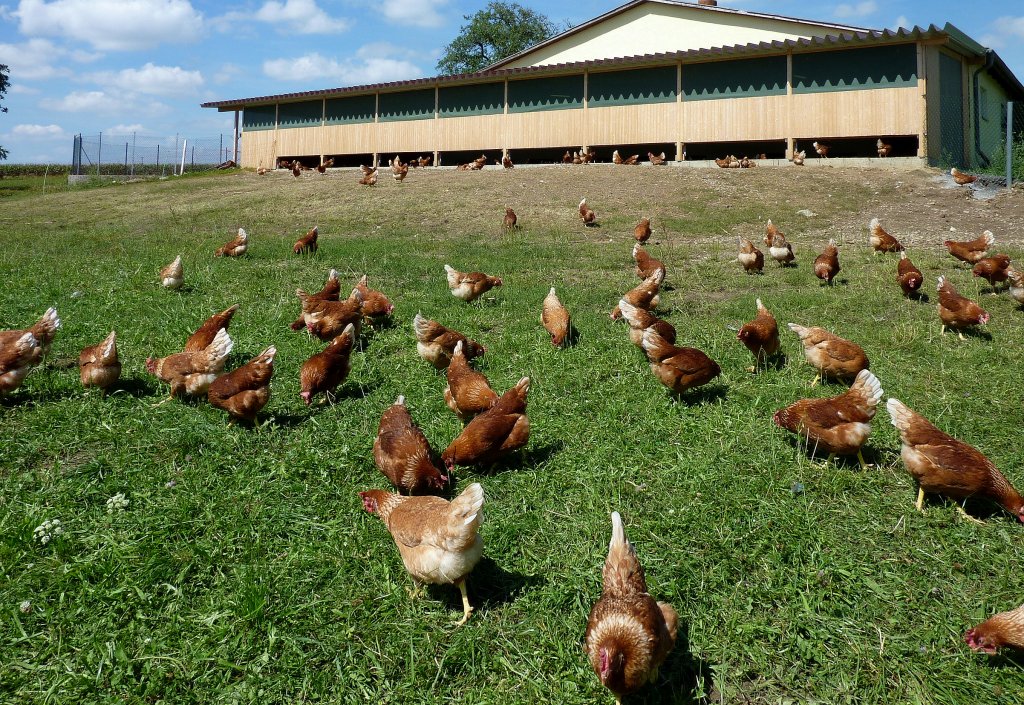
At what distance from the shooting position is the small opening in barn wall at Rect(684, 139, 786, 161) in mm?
24609

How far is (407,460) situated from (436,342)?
2462 millimetres

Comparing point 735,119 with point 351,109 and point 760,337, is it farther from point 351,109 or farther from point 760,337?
point 760,337

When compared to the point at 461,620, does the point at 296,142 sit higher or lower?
higher

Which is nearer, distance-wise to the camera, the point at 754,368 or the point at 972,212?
the point at 754,368

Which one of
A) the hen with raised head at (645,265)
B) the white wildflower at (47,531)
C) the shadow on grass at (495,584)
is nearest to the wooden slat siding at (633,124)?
the hen with raised head at (645,265)

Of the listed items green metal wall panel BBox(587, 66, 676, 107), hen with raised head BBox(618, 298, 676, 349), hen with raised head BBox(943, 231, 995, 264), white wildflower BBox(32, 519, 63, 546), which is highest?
green metal wall panel BBox(587, 66, 676, 107)

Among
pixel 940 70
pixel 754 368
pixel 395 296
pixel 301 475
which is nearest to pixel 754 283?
pixel 754 368

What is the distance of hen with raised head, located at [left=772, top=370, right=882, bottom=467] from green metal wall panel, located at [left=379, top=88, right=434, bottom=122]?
92.2 ft

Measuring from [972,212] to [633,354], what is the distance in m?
11.9

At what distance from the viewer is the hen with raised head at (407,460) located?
4477 millimetres

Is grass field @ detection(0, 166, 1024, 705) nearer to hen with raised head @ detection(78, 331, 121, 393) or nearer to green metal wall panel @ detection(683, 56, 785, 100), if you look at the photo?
hen with raised head @ detection(78, 331, 121, 393)

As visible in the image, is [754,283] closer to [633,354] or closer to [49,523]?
[633,354]

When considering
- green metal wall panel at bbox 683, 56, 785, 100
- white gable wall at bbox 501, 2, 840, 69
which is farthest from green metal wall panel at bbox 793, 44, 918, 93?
white gable wall at bbox 501, 2, 840, 69

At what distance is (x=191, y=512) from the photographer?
14.4ft
